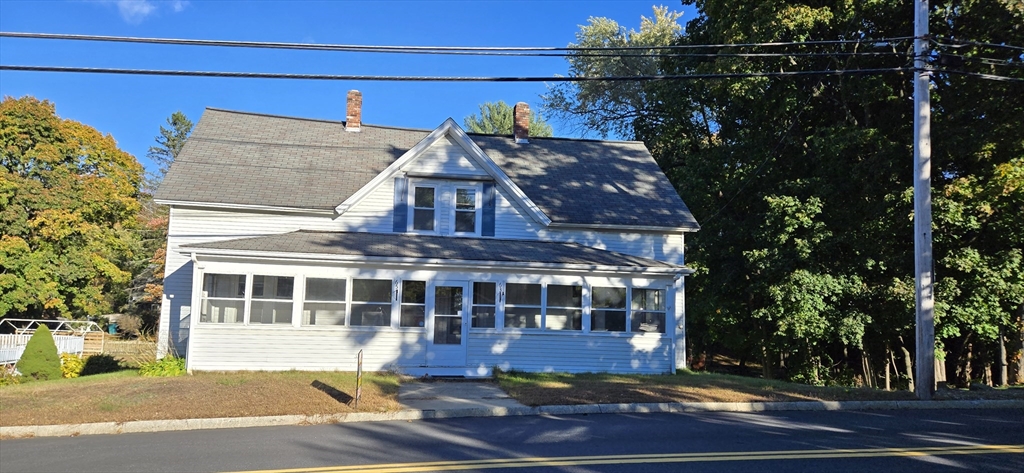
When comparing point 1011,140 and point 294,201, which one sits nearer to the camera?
point 1011,140

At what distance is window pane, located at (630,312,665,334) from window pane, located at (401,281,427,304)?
17.5 feet

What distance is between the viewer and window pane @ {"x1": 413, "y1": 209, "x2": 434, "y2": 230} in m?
19.7

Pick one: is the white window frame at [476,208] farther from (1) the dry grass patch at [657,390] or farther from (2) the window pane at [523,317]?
(1) the dry grass patch at [657,390]

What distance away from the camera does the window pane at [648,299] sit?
60.5 feet

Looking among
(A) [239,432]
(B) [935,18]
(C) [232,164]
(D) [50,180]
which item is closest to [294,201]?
(C) [232,164]

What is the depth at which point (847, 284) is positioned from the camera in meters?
19.7

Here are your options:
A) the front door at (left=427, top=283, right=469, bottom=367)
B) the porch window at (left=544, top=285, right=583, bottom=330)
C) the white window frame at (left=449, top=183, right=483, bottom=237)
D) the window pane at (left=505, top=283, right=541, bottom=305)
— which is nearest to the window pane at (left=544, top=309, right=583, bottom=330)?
the porch window at (left=544, top=285, right=583, bottom=330)

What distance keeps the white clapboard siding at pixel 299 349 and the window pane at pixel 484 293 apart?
1673mm

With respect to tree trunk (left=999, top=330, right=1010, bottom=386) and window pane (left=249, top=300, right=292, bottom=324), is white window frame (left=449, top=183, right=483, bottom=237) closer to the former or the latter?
window pane (left=249, top=300, right=292, bottom=324)

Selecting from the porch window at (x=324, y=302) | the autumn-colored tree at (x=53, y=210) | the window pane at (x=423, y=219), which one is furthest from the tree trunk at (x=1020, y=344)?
the autumn-colored tree at (x=53, y=210)

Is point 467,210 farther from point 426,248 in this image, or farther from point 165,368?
point 165,368

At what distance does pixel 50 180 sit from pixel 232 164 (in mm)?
20658

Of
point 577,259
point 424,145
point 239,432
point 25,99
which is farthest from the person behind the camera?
point 25,99

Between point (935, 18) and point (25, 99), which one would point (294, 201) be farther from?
point (25, 99)
